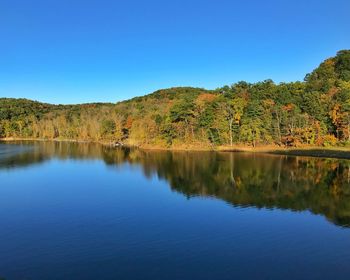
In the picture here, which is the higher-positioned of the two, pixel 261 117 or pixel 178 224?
pixel 261 117

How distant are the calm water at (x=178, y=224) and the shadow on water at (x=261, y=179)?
0.34 ft

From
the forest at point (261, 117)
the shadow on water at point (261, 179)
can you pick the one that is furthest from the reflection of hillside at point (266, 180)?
the forest at point (261, 117)

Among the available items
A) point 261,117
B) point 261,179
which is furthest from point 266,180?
point 261,117

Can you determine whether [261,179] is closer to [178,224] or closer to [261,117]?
[178,224]

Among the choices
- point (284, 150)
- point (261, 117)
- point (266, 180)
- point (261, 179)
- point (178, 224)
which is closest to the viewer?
point (178, 224)

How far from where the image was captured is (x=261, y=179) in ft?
117

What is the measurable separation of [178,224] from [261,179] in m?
16.3

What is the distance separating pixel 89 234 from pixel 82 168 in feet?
90.4

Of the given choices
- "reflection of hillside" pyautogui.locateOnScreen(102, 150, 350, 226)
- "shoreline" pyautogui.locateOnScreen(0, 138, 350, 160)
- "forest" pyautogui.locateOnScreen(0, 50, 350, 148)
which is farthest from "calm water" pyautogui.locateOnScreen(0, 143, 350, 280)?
"forest" pyautogui.locateOnScreen(0, 50, 350, 148)

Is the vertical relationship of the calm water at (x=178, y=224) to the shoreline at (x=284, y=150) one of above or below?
below

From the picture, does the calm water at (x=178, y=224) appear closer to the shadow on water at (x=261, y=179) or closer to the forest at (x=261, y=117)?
the shadow on water at (x=261, y=179)

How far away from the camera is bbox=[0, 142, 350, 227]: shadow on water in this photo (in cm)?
2667

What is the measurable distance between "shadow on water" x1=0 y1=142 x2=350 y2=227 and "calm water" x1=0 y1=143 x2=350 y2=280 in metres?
0.10

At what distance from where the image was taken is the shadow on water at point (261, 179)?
87.5ft
